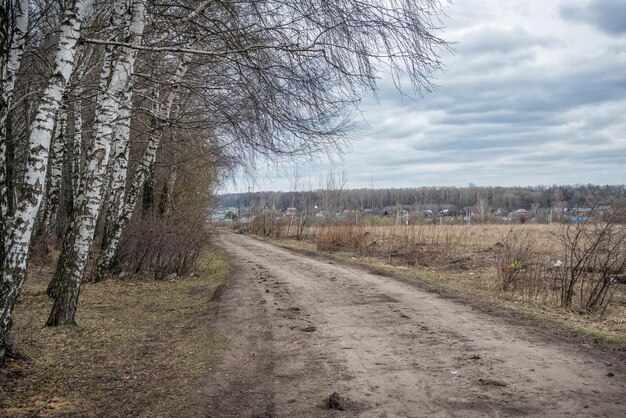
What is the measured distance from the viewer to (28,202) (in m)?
5.36

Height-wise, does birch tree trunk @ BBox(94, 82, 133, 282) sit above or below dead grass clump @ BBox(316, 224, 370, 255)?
above

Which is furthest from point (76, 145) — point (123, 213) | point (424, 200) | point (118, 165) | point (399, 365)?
point (424, 200)

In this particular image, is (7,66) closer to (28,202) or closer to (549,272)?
(28,202)

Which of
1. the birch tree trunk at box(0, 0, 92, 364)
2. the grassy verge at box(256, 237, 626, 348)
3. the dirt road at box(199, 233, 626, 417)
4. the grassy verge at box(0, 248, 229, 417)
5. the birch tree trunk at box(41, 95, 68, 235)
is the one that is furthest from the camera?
the birch tree trunk at box(41, 95, 68, 235)

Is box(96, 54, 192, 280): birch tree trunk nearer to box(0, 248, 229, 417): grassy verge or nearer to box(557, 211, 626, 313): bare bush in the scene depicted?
box(0, 248, 229, 417): grassy verge

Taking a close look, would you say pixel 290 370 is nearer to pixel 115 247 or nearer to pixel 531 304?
pixel 531 304

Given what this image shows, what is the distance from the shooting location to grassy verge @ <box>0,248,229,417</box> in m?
4.88

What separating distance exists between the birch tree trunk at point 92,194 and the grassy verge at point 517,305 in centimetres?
664

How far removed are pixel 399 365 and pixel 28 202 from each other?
13.4 ft

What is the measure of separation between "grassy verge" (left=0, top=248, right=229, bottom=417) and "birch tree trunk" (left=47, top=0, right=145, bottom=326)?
Result: 0.39m

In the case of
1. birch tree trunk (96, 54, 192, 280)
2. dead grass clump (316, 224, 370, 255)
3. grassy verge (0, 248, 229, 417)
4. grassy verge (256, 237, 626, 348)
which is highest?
birch tree trunk (96, 54, 192, 280)

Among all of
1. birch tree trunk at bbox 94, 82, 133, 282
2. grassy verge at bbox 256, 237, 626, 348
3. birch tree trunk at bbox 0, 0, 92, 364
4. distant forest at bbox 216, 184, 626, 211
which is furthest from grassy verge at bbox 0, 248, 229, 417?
distant forest at bbox 216, 184, 626, 211

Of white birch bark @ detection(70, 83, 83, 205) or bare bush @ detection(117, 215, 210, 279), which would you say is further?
bare bush @ detection(117, 215, 210, 279)

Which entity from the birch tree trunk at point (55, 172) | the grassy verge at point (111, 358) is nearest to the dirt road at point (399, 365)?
the grassy verge at point (111, 358)
